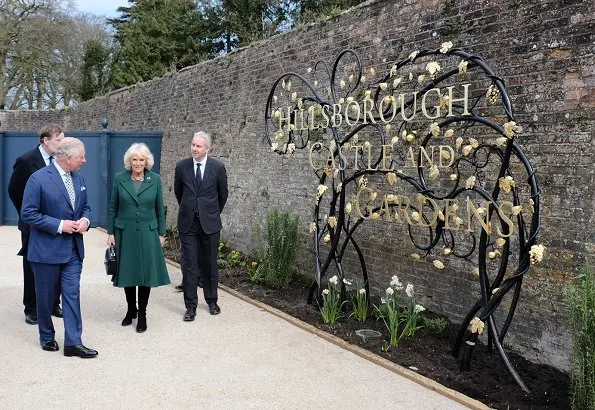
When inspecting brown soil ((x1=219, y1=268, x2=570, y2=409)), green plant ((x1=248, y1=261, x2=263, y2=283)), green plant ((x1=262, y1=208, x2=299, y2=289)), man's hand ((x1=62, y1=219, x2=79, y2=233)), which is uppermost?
man's hand ((x1=62, y1=219, x2=79, y2=233))

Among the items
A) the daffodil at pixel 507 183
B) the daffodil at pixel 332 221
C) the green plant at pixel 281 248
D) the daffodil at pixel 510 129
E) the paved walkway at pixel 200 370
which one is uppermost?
the daffodil at pixel 510 129

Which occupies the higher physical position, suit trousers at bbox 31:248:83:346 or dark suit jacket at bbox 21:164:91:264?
dark suit jacket at bbox 21:164:91:264

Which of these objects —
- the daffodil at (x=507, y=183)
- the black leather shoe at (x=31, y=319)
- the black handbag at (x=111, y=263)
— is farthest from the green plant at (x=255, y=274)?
the daffodil at (x=507, y=183)

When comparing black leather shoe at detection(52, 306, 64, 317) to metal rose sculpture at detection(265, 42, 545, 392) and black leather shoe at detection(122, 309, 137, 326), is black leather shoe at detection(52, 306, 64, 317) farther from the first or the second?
metal rose sculpture at detection(265, 42, 545, 392)

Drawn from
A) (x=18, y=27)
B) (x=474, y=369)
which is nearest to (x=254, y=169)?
(x=474, y=369)

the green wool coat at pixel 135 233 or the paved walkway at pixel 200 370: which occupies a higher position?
the green wool coat at pixel 135 233

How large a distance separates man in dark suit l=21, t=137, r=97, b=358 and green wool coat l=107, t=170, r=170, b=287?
23.0 inches

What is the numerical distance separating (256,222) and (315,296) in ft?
4.53

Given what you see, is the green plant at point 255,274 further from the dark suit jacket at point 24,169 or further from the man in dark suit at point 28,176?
the dark suit jacket at point 24,169

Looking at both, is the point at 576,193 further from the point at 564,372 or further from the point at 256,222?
the point at 256,222

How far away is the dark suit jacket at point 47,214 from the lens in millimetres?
4293

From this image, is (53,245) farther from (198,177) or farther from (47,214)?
(198,177)

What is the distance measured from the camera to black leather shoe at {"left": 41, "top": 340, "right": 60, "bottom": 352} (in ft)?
14.9

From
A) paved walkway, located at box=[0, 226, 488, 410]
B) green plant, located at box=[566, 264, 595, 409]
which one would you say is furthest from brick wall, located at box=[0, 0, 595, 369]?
paved walkway, located at box=[0, 226, 488, 410]
